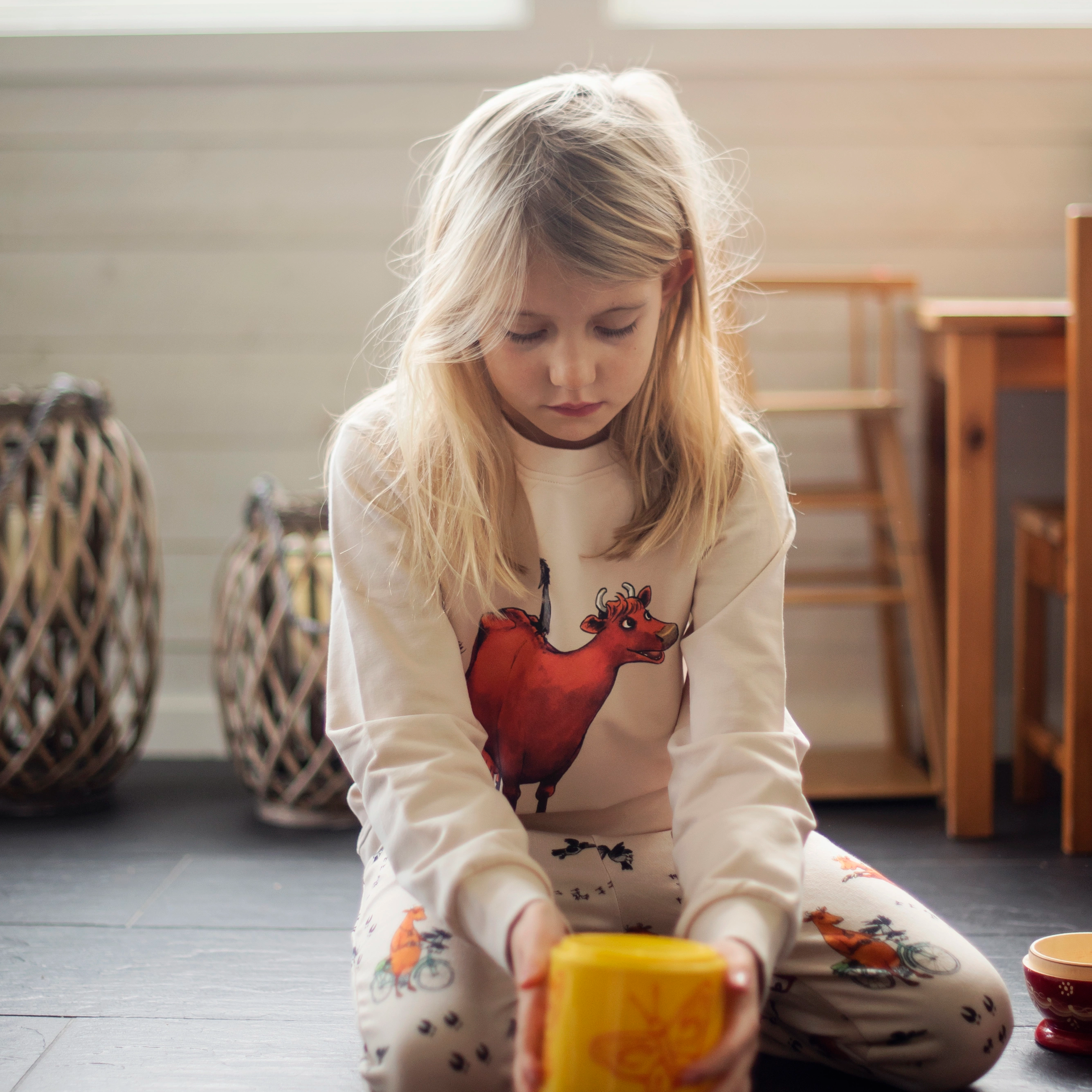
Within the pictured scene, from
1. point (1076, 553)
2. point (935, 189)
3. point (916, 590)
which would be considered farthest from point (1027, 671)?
point (935, 189)

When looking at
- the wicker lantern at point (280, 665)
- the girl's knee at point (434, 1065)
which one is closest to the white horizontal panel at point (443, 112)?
the wicker lantern at point (280, 665)

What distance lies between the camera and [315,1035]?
3.25 ft

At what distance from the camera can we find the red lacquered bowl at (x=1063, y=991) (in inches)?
36.0

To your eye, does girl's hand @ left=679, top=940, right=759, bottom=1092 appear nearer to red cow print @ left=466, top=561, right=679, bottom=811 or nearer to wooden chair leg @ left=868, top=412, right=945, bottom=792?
red cow print @ left=466, top=561, right=679, bottom=811

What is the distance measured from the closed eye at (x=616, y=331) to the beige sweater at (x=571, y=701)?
0.14 metres

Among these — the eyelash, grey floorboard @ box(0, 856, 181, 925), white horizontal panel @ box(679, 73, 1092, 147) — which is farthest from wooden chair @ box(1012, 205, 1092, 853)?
grey floorboard @ box(0, 856, 181, 925)

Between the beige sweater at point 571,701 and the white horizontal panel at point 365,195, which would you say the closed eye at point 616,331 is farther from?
the white horizontal panel at point 365,195

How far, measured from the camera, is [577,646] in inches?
37.5

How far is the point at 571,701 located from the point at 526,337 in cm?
31

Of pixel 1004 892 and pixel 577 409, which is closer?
pixel 577 409

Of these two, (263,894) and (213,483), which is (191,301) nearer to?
(213,483)

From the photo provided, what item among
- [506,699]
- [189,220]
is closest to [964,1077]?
[506,699]

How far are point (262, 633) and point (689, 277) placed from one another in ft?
2.84

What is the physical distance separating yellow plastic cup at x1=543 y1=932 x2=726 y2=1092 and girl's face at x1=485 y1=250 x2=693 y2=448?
1.31ft
